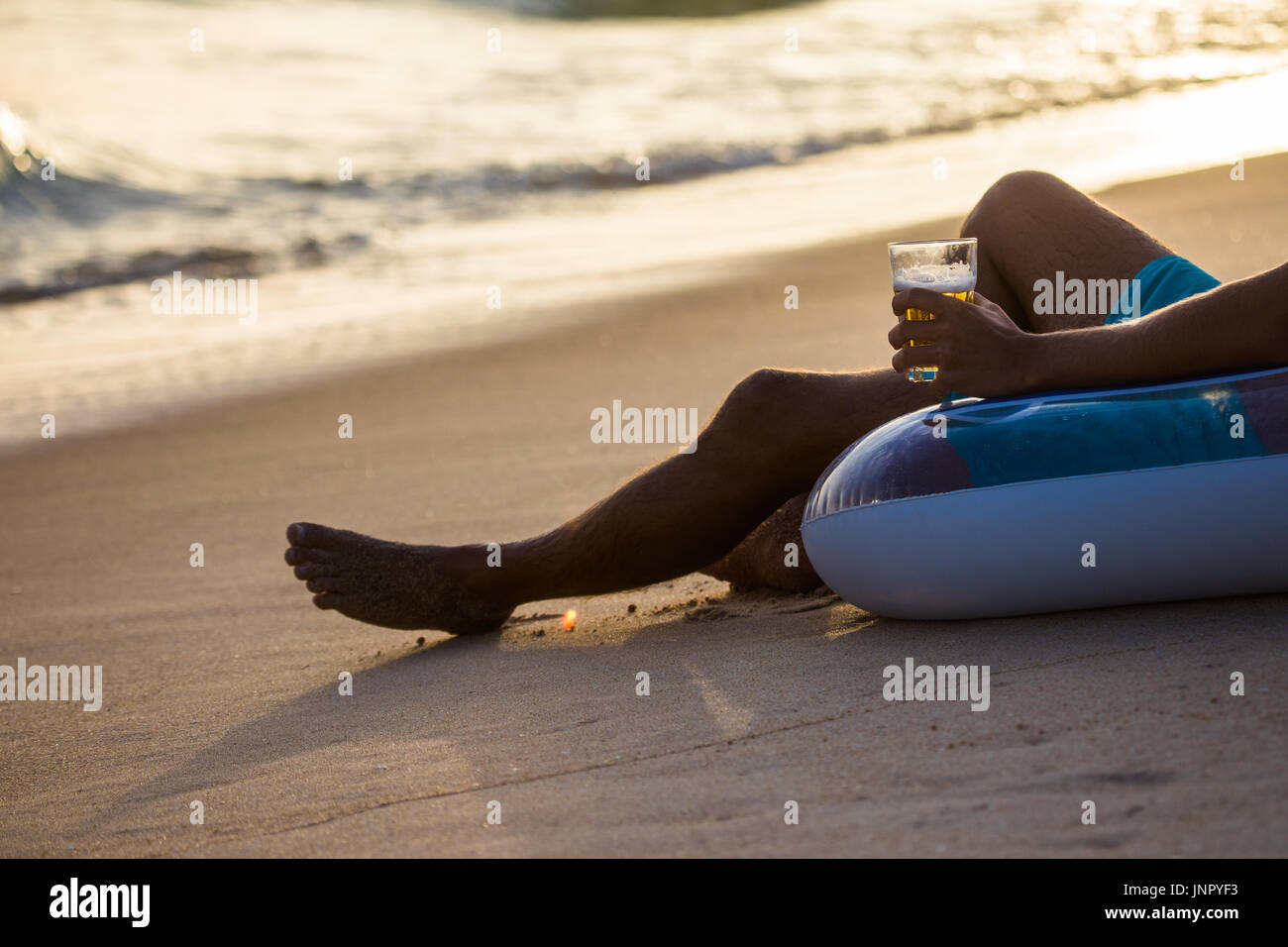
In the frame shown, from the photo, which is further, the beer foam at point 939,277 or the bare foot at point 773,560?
the bare foot at point 773,560

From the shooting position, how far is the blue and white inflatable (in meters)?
2.38

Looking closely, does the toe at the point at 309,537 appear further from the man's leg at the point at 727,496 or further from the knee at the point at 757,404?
the knee at the point at 757,404

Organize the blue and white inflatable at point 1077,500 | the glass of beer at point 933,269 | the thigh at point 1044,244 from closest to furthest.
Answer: the blue and white inflatable at point 1077,500
the glass of beer at point 933,269
the thigh at point 1044,244

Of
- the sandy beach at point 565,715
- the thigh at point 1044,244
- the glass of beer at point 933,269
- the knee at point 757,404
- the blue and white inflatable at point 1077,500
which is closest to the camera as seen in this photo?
the sandy beach at point 565,715

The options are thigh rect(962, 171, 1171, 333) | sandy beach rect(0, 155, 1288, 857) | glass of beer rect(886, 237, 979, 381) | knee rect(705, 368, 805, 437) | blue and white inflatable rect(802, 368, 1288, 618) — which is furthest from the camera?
thigh rect(962, 171, 1171, 333)

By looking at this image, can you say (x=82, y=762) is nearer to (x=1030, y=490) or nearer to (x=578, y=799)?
(x=578, y=799)

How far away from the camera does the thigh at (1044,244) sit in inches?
121

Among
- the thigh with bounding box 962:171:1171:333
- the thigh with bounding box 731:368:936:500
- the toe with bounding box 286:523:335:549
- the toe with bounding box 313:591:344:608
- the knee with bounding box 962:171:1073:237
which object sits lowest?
the toe with bounding box 313:591:344:608

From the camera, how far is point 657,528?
2896mm

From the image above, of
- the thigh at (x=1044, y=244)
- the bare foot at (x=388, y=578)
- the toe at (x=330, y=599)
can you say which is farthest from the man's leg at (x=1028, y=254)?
the toe at (x=330, y=599)

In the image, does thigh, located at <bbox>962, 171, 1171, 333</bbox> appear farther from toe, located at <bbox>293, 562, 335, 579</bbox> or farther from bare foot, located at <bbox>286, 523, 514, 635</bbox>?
toe, located at <bbox>293, 562, 335, 579</bbox>

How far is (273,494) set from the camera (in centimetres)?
503

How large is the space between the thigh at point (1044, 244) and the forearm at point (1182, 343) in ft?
1.67

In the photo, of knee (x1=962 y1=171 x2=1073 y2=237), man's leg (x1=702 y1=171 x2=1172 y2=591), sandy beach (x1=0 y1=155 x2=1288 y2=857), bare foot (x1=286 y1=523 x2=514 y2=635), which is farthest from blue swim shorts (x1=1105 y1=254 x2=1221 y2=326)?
bare foot (x1=286 y1=523 x2=514 y2=635)
